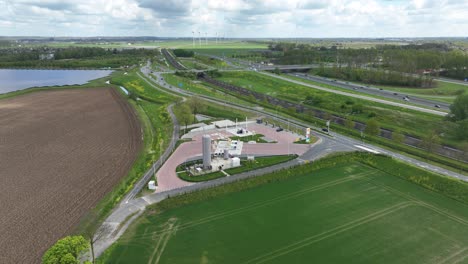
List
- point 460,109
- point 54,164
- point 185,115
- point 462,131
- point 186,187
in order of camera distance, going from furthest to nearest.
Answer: point 460,109, point 185,115, point 462,131, point 54,164, point 186,187

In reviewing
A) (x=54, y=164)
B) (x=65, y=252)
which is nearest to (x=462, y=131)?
(x=65, y=252)

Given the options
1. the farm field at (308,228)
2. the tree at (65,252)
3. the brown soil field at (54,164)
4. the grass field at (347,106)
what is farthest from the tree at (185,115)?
the tree at (65,252)

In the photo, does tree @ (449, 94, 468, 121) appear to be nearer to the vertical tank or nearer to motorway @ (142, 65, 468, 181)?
motorway @ (142, 65, 468, 181)

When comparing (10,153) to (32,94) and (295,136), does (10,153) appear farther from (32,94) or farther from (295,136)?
(32,94)

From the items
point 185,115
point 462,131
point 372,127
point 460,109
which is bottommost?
point 462,131

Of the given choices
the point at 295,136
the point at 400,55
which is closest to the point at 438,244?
the point at 295,136

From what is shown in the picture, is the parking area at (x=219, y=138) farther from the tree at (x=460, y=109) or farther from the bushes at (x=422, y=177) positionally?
the tree at (x=460, y=109)

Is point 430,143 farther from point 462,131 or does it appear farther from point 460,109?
point 460,109
